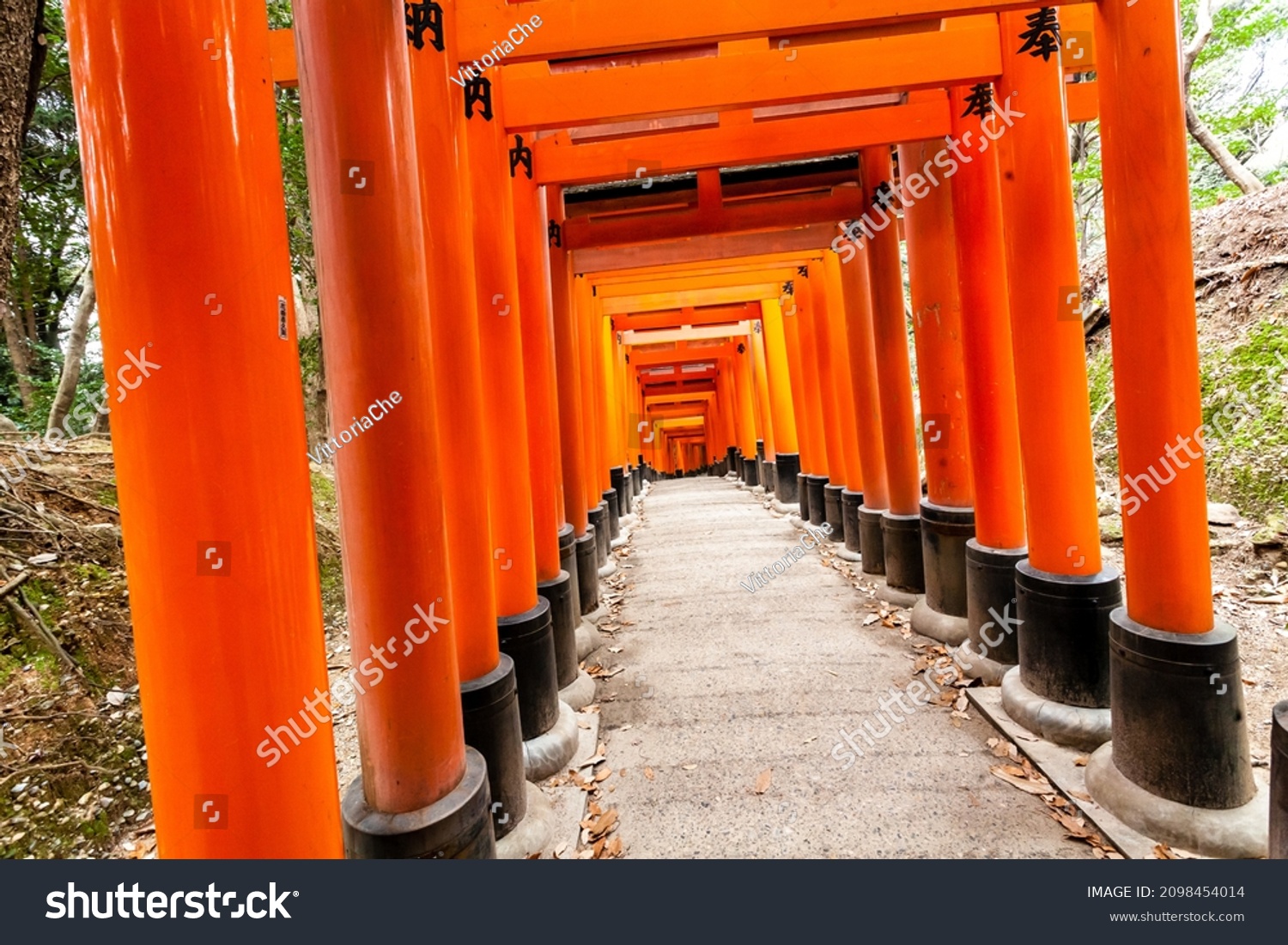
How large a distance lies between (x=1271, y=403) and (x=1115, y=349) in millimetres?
4397

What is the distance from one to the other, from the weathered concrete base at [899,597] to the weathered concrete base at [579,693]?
2853mm

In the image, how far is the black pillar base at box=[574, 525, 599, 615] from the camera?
18.4 feet

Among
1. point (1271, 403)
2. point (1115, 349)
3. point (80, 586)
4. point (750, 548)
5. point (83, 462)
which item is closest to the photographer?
point (1115, 349)

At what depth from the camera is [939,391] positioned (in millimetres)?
4676

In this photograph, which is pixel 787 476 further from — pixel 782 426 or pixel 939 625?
pixel 939 625

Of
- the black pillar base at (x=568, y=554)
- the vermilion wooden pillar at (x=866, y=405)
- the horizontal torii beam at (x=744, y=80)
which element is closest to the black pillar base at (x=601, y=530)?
the black pillar base at (x=568, y=554)

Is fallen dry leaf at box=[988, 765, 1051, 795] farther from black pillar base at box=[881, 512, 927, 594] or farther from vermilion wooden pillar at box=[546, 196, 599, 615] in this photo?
vermilion wooden pillar at box=[546, 196, 599, 615]

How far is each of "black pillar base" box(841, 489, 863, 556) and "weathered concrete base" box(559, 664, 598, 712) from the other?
4084mm

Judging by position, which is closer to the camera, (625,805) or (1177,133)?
(1177,133)

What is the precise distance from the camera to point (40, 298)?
8953 mm

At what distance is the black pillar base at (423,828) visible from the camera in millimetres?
1909

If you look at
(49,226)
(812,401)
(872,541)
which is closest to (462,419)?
(872,541)
